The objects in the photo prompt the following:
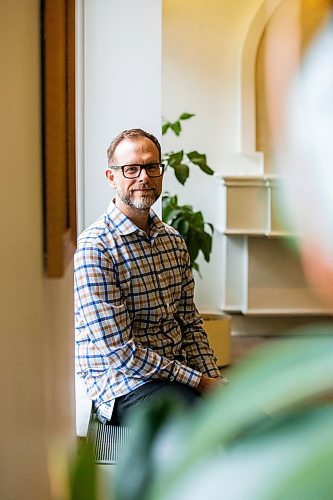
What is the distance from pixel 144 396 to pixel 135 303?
0.90 feet

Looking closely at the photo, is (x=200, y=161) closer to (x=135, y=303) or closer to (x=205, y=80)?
(x=205, y=80)

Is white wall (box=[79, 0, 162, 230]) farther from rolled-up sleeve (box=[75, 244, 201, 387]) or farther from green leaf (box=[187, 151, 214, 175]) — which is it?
green leaf (box=[187, 151, 214, 175])

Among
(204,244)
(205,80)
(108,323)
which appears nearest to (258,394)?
(108,323)

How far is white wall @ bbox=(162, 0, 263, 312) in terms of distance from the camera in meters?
5.93

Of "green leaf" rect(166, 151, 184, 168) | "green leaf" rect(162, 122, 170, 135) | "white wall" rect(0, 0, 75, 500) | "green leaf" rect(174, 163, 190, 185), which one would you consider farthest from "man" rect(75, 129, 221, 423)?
"green leaf" rect(162, 122, 170, 135)

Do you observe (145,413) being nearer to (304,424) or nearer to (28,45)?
(304,424)

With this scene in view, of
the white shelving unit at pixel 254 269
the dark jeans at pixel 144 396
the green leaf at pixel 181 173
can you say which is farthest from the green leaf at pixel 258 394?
the white shelving unit at pixel 254 269

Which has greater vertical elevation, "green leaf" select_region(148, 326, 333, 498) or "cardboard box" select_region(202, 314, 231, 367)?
"green leaf" select_region(148, 326, 333, 498)

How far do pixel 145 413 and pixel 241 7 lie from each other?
5958 mm

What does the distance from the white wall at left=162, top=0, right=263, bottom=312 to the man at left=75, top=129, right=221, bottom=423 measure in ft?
10.5

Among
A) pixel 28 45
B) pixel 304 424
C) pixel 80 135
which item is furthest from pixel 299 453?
pixel 80 135

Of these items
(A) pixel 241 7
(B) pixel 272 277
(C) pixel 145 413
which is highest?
(A) pixel 241 7

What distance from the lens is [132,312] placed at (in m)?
2.60

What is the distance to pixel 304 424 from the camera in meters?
0.20
